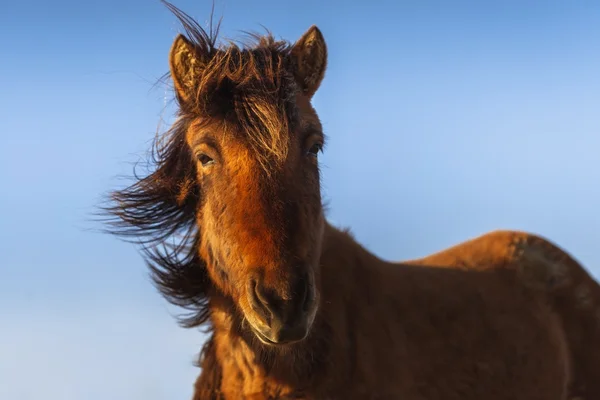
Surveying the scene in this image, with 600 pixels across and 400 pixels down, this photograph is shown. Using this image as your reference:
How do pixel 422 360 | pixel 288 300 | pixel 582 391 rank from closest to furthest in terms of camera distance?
pixel 288 300
pixel 422 360
pixel 582 391

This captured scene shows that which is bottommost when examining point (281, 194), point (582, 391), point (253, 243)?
point (582, 391)

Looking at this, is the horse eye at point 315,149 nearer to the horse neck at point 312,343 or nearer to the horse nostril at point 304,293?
the horse neck at point 312,343

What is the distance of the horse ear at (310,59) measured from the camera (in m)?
5.43

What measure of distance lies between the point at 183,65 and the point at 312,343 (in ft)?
6.49

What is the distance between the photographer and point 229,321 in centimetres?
517

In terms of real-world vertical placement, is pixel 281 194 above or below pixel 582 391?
above

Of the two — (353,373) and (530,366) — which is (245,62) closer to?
(353,373)

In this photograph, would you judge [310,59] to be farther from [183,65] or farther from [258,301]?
[258,301]

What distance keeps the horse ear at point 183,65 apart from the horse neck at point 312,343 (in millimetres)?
1341

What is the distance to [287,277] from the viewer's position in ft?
13.8

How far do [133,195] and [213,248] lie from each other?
40.8 inches

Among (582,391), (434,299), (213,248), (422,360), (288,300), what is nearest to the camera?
(288,300)

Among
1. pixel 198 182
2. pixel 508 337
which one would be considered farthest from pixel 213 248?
pixel 508 337

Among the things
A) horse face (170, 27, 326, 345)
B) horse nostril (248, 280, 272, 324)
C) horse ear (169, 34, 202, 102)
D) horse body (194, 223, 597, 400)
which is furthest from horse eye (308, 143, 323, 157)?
horse nostril (248, 280, 272, 324)
